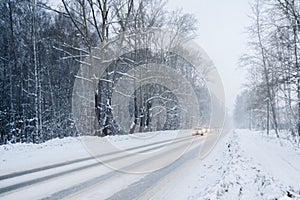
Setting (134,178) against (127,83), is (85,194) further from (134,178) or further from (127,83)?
(127,83)

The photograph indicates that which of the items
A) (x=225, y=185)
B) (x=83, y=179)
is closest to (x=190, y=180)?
(x=225, y=185)

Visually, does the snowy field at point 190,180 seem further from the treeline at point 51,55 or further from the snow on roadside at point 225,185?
the treeline at point 51,55

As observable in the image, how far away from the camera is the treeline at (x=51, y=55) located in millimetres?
23609

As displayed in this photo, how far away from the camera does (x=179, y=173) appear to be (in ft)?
31.8

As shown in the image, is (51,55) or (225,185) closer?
(225,185)

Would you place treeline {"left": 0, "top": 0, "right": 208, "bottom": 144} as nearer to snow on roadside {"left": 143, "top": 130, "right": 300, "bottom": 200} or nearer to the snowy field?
the snowy field

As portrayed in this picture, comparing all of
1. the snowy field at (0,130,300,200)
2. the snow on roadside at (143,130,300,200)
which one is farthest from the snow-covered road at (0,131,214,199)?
the snow on roadside at (143,130,300,200)

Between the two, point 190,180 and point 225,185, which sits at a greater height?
point 225,185

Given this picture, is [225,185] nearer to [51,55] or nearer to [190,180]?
[190,180]

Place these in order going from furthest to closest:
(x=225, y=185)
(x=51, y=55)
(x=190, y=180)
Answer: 1. (x=51, y=55)
2. (x=190, y=180)
3. (x=225, y=185)

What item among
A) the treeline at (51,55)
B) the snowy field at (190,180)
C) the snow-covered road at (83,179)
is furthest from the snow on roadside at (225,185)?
the treeline at (51,55)

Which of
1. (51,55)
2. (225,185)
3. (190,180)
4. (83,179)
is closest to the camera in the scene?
(225,185)

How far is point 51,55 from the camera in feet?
111

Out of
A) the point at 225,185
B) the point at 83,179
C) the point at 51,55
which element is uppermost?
the point at 51,55
